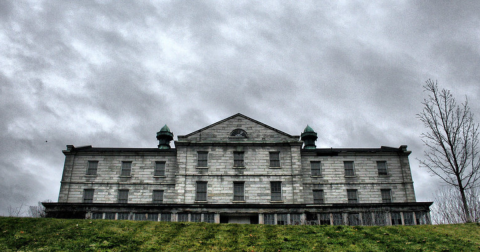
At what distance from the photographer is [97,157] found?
43.9 m

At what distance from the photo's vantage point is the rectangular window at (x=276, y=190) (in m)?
40.7

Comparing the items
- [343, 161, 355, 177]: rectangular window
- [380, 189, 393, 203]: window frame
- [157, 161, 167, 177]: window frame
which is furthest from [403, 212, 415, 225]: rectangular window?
[157, 161, 167, 177]: window frame

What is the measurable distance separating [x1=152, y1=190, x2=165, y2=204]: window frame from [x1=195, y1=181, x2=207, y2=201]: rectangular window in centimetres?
415

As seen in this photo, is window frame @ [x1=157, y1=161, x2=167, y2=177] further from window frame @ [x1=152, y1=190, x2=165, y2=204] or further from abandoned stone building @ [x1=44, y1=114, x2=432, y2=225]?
window frame @ [x1=152, y1=190, x2=165, y2=204]

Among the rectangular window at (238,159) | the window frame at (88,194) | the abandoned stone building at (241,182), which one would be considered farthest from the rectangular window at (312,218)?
the window frame at (88,194)

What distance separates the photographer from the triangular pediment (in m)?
43.2

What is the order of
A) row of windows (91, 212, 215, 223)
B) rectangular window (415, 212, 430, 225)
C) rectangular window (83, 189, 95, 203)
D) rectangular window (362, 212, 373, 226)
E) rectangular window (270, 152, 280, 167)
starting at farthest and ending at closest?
rectangular window (270, 152, 280, 167), rectangular window (83, 189, 95, 203), rectangular window (415, 212, 430, 225), rectangular window (362, 212, 373, 226), row of windows (91, 212, 215, 223)

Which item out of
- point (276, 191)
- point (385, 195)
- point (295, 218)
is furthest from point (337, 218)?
point (385, 195)

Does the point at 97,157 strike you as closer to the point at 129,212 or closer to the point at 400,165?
the point at 129,212

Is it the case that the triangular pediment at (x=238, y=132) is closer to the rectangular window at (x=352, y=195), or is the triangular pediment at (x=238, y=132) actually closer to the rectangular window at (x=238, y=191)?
the rectangular window at (x=238, y=191)

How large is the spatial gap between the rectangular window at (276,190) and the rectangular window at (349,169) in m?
7.89

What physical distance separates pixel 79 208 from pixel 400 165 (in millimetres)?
33018

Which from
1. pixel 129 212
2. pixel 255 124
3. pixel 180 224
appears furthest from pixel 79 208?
pixel 255 124

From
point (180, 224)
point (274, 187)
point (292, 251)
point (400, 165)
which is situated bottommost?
point (292, 251)
